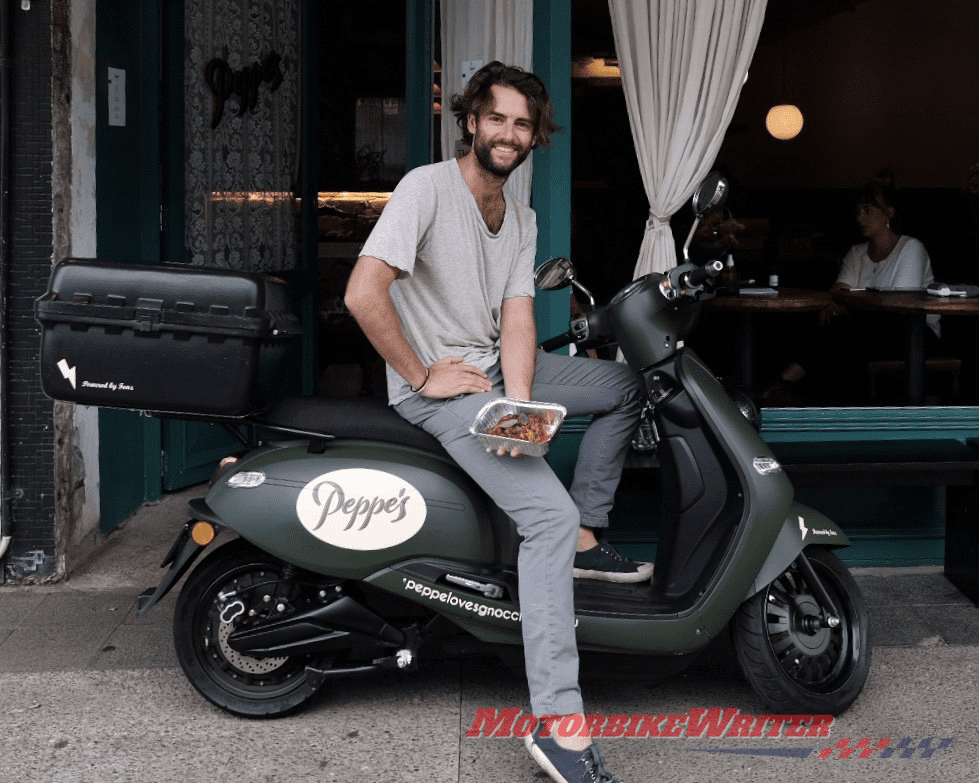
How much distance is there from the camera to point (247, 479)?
3449mm

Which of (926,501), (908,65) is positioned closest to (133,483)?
(926,501)

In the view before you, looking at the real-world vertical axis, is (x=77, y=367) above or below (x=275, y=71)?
below

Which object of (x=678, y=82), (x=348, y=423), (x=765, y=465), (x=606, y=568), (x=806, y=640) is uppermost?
(x=678, y=82)

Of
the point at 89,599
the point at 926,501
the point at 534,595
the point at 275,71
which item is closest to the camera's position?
the point at 534,595

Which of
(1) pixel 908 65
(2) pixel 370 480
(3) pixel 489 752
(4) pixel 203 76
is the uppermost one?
(1) pixel 908 65

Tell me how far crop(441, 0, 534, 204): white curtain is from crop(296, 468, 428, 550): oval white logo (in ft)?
5.85

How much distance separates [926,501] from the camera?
16.4ft

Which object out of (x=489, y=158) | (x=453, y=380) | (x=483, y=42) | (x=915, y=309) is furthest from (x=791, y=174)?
(x=453, y=380)

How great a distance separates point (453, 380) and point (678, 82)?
2013mm

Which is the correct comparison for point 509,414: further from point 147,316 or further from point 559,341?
point 147,316

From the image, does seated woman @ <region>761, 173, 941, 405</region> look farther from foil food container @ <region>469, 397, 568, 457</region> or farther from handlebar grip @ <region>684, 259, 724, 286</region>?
foil food container @ <region>469, 397, 568, 457</region>

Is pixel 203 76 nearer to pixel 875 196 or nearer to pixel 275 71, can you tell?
pixel 275 71

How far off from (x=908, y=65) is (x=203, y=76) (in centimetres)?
784

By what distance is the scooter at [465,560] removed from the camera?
3422 mm
